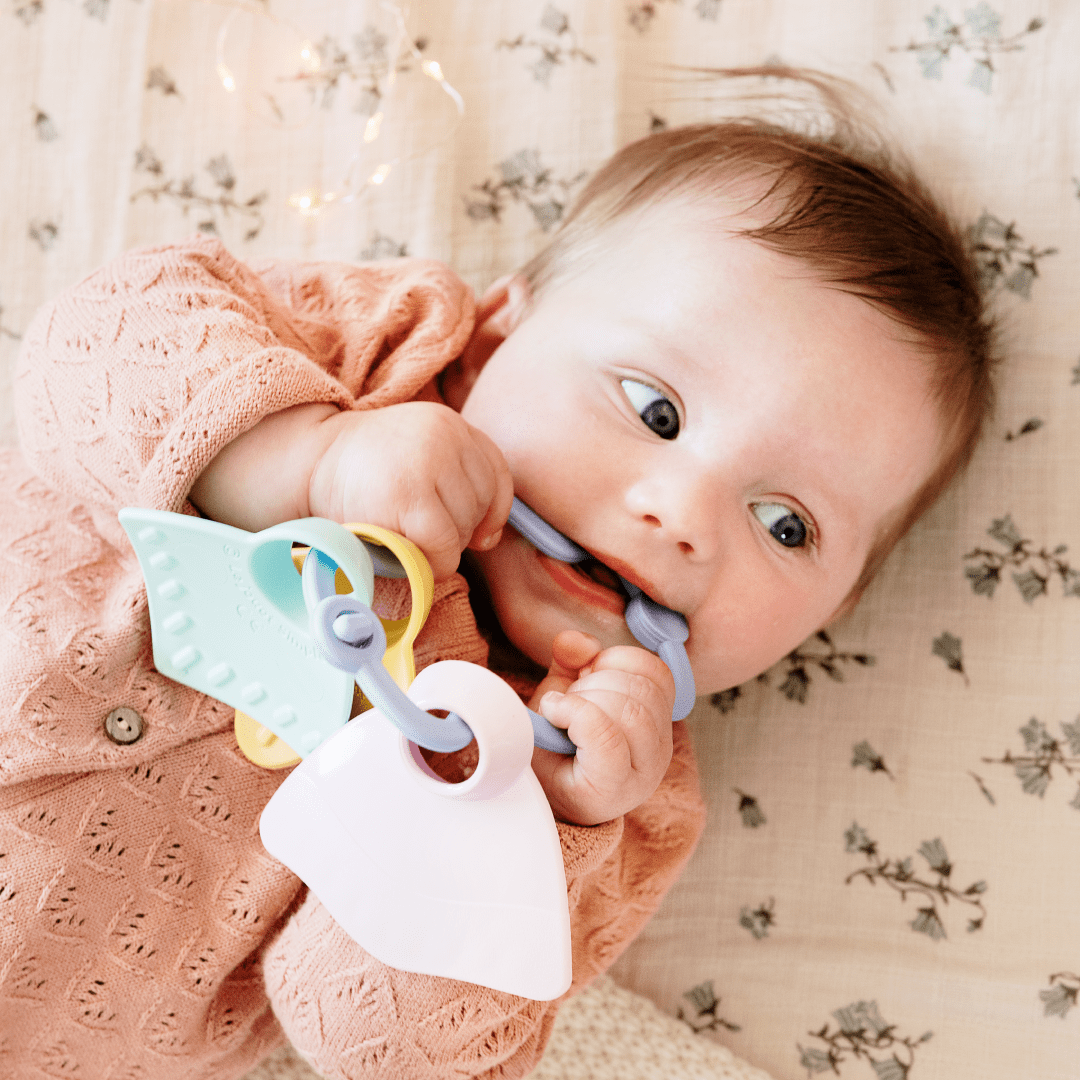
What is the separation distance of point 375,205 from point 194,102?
252mm

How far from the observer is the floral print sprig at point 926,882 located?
118 centimetres

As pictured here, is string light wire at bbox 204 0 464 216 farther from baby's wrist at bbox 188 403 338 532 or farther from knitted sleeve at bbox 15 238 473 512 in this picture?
baby's wrist at bbox 188 403 338 532

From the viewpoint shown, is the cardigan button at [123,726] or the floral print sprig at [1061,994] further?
the floral print sprig at [1061,994]

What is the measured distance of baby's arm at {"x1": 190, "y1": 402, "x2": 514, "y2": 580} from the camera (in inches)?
Answer: 29.8

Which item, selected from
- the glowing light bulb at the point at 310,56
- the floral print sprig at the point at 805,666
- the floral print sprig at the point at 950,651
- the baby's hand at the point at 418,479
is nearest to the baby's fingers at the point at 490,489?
the baby's hand at the point at 418,479

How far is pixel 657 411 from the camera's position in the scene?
3.00 feet

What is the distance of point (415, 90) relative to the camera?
4.22ft

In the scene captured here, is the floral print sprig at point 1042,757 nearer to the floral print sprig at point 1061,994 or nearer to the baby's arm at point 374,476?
the floral print sprig at point 1061,994

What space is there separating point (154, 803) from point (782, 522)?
1.95ft

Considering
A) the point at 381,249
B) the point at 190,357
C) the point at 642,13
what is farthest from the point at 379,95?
the point at 190,357

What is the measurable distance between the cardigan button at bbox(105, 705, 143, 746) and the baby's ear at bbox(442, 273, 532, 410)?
437 mm

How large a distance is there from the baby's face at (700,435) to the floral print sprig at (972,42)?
47cm

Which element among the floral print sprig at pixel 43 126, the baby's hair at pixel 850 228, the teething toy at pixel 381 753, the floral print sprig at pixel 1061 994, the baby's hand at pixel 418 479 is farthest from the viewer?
the floral print sprig at pixel 43 126

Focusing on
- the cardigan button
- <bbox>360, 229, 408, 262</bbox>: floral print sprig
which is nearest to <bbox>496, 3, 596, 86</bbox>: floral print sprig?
<bbox>360, 229, 408, 262</bbox>: floral print sprig
